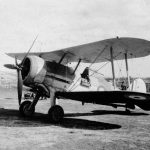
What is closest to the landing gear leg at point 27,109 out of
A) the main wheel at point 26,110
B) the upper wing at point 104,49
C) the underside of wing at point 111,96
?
the main wheel at point 26,110

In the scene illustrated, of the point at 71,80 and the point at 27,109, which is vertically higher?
the point at 71,80

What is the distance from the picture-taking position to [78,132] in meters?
6.44

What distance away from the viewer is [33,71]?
326 inches

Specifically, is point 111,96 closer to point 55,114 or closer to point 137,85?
point 55,114

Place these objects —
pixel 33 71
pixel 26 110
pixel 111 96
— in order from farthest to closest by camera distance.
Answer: pixel 26 110 < pixel 33 71 < pixel 111 96

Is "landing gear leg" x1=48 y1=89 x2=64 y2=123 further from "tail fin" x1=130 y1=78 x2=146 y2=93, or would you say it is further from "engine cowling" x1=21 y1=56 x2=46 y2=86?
"tail fin" x1=130 y1=78 x2=146 y2=93

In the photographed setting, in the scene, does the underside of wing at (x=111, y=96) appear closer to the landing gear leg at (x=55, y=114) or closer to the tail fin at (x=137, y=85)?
the landing gear leg at (x=55, y=114)

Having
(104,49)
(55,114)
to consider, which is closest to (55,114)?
(55,114)

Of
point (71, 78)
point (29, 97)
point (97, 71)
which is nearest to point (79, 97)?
point (71, 78)

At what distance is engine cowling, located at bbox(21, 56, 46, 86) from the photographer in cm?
828

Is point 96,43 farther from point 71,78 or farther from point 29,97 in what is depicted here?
point 29,97

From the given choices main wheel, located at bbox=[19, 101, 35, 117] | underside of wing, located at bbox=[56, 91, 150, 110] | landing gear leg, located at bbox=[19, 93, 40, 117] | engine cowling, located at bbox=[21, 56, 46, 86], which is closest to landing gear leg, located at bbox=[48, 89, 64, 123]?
underside of wing, located at bbox=[56, 91, 150, 110]

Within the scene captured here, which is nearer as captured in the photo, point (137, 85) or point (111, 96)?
point (111, 96)

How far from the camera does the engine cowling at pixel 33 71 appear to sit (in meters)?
8.28
